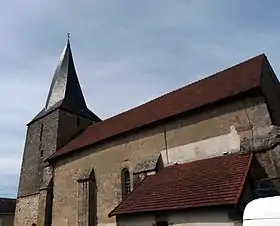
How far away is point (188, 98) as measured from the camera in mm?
16391

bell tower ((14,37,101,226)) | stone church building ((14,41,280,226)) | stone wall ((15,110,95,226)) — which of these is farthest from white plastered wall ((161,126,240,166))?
stone wall ((15,110,95,226))

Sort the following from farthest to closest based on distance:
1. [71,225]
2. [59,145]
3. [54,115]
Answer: [54,115], [59,145], [71,225]

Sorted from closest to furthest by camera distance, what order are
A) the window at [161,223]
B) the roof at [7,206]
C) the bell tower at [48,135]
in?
1. the window at [161,223]
2. the bell tower at [48,135]
3. the roof at [7,206]

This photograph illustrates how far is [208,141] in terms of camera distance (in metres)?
13.6

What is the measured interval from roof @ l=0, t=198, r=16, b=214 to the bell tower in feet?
70.7

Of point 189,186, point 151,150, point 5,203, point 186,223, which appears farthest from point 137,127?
point 5,203

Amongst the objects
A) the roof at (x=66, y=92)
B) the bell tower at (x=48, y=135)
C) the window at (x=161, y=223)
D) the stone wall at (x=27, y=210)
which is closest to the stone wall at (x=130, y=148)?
the bell tower at (x=48, y=135)

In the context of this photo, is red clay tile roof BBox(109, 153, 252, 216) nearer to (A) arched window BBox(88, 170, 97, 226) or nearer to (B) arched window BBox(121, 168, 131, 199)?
(B) arched window BBox(121, 168, 131, 199)

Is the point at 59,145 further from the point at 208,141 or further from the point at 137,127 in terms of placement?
the point at 208,141

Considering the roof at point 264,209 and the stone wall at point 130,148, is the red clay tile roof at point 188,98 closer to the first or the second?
the stone wall at point 130,148

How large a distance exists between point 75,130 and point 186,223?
1593 centimetres

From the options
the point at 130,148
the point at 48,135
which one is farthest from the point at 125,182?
the point at 48,135

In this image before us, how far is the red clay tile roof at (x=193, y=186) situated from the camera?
33.0 feet

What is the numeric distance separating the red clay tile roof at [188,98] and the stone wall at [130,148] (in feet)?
1.63
